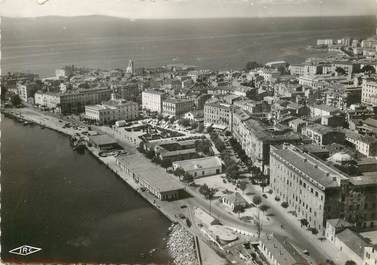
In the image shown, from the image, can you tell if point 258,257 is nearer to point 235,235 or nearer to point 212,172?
point 235,235

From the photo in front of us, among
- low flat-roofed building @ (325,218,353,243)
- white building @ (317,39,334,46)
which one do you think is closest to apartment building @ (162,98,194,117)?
low flat-roofed building @ (325,218,353,243)

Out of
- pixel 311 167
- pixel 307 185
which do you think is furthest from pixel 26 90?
pixel 307 185

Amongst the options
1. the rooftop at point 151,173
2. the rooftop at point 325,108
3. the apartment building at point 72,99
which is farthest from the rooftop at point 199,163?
the apartment building at point 72,99

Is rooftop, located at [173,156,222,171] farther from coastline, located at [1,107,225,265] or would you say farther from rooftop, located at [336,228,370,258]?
rooftop, located at [336,228,370,258]

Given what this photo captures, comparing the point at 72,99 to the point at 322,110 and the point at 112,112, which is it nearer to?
the point at 112,112

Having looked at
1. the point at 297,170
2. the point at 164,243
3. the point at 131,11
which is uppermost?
the point at 131,11

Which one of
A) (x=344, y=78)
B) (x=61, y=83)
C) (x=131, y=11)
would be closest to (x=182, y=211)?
(x=131, y=11)
